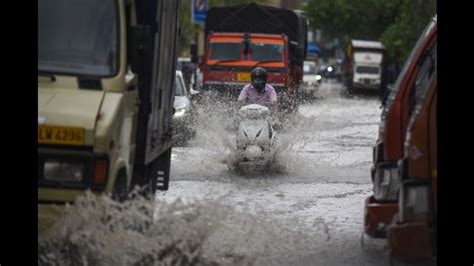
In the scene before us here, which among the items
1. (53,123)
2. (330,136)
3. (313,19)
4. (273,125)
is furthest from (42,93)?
(313,19)

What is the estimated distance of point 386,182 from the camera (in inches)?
378

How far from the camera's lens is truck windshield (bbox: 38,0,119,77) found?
8.70 metres

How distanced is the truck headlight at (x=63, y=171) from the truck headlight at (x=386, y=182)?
2.74 metres

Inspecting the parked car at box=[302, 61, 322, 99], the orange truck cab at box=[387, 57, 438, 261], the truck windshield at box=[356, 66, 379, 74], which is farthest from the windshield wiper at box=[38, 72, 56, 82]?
the truck windshield at box=[356, 66, 379, 74]

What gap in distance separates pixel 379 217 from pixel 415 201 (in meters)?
1.18

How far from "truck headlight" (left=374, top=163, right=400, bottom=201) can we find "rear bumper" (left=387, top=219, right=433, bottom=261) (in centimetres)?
116

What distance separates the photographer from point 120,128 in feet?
27.2

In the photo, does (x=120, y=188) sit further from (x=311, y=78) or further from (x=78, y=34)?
(x=311, y=78)

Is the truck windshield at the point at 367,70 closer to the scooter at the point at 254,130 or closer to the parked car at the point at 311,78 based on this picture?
the parked car at the point at 311,78

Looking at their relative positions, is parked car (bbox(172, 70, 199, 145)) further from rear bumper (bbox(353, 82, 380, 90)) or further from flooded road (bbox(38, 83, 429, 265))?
rear bumper (bbox(353, 82, 380, 90))

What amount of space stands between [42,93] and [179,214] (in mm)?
1317

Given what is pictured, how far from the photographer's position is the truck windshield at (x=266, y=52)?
31.1 metres

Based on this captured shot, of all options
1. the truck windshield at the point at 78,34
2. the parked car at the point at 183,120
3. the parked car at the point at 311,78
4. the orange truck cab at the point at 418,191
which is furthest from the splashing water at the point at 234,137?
the parked car at the point at 311,78
